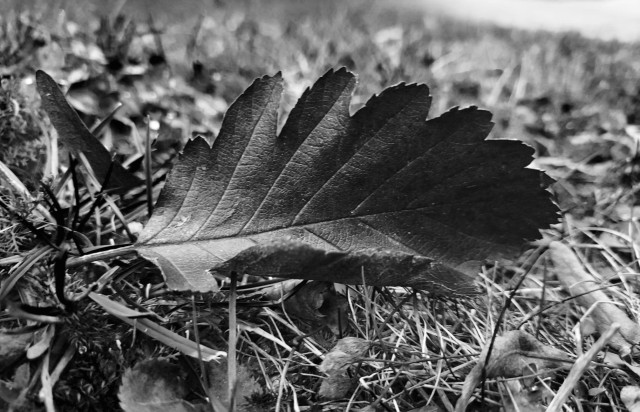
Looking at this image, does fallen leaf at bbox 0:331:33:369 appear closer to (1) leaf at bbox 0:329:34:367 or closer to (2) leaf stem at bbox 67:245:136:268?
(1) leaf at bbox 0:329:34:367

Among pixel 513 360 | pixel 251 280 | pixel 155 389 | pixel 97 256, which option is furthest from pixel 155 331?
pixel 513 360

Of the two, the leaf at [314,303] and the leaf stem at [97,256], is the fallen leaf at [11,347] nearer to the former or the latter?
the leaf stem at [97,256]

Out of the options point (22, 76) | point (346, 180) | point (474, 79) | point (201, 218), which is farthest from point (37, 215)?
point (474, 79)

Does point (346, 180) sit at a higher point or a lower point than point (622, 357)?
higher

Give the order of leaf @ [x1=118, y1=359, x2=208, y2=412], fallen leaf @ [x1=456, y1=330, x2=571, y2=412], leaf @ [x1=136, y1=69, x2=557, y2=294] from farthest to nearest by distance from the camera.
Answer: leaf @ [x1=136, y1=69, x2=557, y2=294] < fallen leaf @ [x1=456, y1=330, x2=571, y2=412] < leaf @ [x1=118, y1=359, x2=208, y2=412]

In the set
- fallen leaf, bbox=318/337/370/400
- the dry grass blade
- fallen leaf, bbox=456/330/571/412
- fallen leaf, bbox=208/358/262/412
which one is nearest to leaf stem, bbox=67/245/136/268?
fallen leaf, bbox=208/358/262/412

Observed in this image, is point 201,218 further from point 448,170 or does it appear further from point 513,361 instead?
point 513,361
